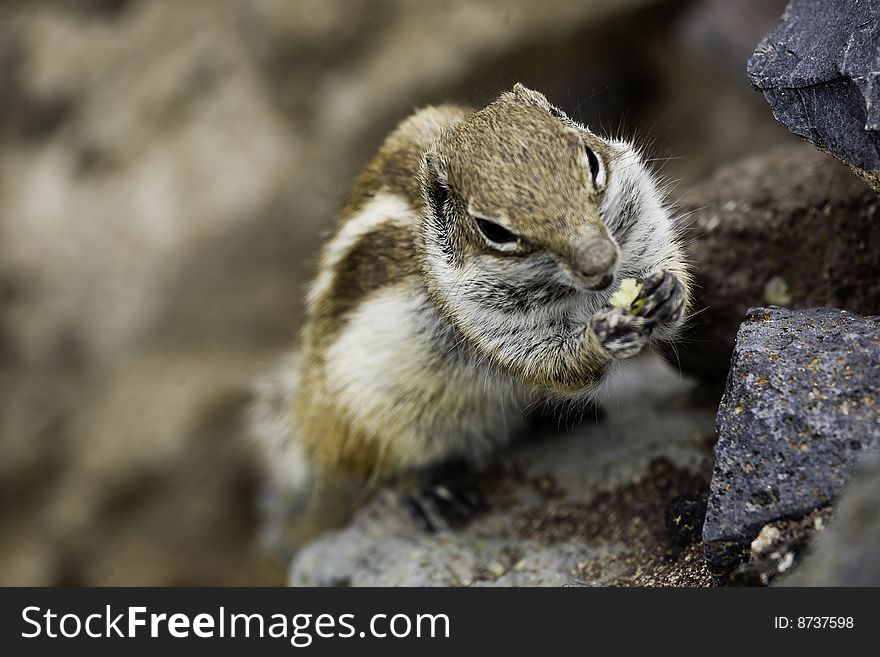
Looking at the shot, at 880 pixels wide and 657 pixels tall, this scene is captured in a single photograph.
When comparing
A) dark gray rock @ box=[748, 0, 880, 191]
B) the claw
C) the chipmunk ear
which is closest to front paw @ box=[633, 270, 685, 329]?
dark gray rock @ box=[748, 0, 880, 191]

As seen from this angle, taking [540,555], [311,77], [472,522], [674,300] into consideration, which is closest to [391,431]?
[472,522]

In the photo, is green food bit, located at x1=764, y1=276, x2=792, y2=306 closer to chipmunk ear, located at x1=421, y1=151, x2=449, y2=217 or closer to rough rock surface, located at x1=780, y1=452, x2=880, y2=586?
chipmunk ear, located at x1=421, y1=151, x2=449, y2=217

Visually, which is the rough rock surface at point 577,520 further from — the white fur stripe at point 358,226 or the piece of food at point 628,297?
the white fur stripe at point 358,226

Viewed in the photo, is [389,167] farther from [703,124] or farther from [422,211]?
[703,124]

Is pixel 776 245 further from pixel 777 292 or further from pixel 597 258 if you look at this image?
pixel 597 258

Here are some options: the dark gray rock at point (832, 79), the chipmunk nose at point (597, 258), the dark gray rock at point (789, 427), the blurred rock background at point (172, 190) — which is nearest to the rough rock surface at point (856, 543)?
the dark gray rock at point (789, 427)
